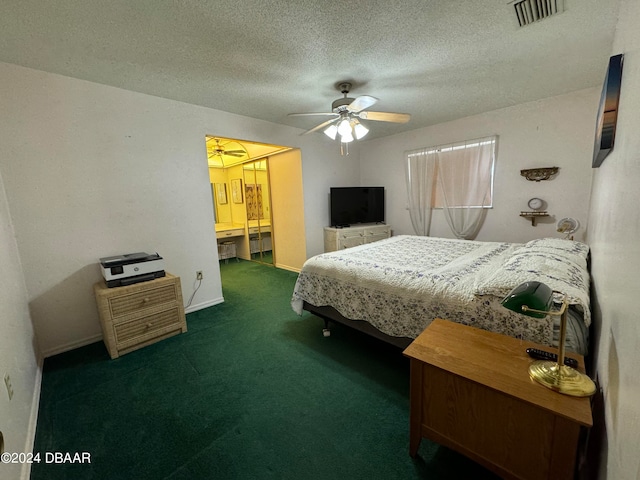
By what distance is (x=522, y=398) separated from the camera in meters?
0.92

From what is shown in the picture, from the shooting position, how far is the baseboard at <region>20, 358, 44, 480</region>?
4.04 ft

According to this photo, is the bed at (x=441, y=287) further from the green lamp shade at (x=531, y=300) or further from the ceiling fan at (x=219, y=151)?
the ceiling fan at (x=219, y=151)

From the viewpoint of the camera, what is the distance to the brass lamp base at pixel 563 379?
0.91 meters

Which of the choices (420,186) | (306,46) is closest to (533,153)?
(420,186)

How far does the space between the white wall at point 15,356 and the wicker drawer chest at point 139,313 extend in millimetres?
439

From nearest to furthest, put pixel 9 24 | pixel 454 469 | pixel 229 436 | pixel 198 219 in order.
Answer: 1. pixel 454 469
2. pixel 229 436
3. pixel 9 24
4. pixel 198 219

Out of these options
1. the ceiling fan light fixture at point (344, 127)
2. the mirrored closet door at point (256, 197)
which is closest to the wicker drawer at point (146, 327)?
the ceiling fan light fixture at point (344, 127)

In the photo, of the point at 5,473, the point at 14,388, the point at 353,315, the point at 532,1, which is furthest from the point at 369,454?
the point at 532,1

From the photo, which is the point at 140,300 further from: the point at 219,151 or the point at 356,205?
the point at 356,205

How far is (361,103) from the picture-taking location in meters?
2.23

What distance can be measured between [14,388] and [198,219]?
2038 mm

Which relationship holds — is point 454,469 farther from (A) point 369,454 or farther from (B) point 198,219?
(B) point 198,219

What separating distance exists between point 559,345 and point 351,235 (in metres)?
3.52

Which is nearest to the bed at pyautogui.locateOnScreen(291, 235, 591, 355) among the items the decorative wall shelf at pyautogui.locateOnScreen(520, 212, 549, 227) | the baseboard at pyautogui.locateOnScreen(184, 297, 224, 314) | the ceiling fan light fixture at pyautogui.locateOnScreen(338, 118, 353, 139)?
the decorative wall shelf at pyautogui.locateOnScreen(520, 212, 549, 227)
